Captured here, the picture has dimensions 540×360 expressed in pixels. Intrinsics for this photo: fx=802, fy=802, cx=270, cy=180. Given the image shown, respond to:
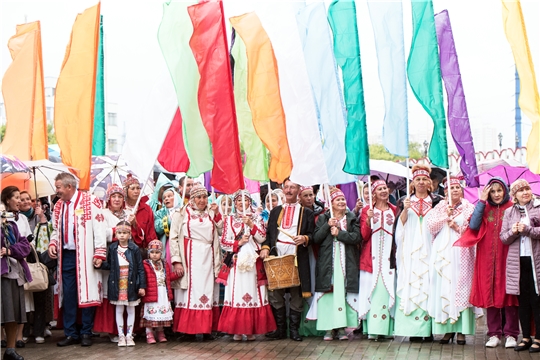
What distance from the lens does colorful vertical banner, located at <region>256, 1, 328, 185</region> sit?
32.3 ft

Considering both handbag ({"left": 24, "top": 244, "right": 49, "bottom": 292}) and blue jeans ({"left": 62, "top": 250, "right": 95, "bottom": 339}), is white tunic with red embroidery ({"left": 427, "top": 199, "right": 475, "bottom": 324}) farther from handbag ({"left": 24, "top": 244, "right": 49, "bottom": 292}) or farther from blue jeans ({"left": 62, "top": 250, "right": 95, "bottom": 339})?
handbag ({"left": 24, "top": 244, "right": 49, "bottom": 292})

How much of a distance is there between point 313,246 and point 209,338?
175 centimetres

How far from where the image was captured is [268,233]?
10.1 m

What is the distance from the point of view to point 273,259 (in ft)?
31.6

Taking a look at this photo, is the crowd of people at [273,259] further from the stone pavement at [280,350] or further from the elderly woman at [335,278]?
the stone pavement at [280,350]

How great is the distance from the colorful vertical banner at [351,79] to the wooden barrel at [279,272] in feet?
4.46

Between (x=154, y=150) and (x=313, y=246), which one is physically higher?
(x=154, y=150)

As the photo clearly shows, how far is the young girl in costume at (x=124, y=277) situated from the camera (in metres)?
9.55

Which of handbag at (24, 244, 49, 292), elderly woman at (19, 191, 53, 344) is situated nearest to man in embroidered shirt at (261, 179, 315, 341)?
handbag at (24, 244, 49, 292)

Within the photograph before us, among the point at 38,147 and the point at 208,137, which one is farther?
the point at 38,147

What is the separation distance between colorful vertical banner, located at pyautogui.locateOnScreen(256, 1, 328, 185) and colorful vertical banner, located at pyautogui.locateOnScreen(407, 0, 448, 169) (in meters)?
1.29

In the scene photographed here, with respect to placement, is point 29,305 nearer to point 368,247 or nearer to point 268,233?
point 268,233

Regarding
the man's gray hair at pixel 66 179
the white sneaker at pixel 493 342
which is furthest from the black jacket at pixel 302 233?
the man's gray hair at pixel 66 179

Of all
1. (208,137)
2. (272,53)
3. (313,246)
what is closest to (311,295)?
(313,246)
